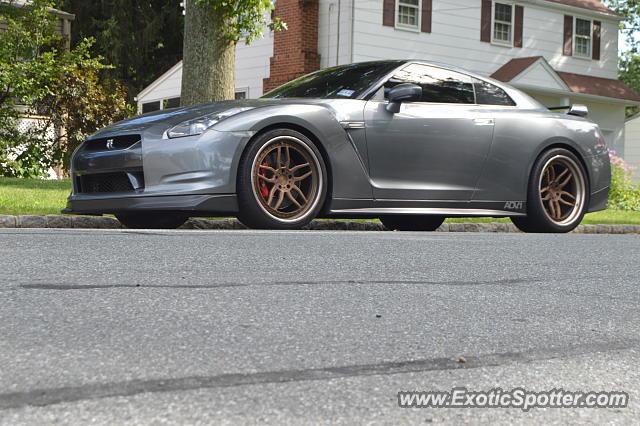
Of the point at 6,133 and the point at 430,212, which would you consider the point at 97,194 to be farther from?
the point at 6,133

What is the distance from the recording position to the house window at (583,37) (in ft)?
90.9

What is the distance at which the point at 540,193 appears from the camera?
8.62 metres

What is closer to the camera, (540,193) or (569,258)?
(569,258)

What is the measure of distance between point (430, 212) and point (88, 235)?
3.10 m

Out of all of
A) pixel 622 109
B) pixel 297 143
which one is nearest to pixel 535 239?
pixel 297 143

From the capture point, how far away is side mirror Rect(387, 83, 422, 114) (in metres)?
7.43

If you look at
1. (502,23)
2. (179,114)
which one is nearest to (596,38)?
(502,23)

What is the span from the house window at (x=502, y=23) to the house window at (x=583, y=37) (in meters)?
2.97

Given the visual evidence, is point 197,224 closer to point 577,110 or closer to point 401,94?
point 401,94

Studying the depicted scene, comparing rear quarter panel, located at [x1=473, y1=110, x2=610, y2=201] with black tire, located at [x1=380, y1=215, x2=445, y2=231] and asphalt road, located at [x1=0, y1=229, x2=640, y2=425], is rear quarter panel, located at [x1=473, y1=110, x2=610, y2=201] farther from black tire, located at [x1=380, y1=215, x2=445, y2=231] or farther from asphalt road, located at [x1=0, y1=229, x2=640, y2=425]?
asphalt road, located at [x1=0, y1=229, x2=640, y2=425]

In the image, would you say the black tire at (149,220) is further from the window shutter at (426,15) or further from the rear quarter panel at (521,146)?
the window shutter at (426,15)

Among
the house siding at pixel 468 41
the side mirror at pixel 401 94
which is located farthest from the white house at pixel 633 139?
the side mirror at pixel 401 94

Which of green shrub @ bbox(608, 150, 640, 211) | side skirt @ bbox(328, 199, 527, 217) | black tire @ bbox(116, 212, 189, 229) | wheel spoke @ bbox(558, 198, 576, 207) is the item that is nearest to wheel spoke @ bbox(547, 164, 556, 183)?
wheel spoke @ bbox(558, 198, 576, 207)

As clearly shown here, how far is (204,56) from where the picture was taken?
12234mm
